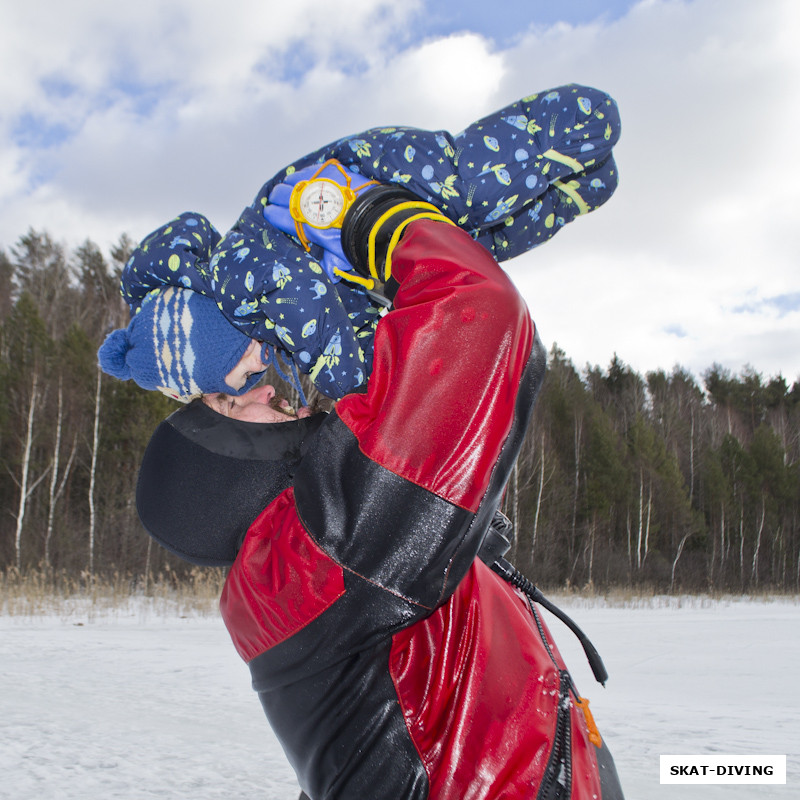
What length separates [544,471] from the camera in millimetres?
23531

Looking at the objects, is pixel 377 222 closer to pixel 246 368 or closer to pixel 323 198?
pixel 323 198

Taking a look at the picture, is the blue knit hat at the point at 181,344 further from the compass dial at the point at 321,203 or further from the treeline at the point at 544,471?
the treeline at the point at 544,471

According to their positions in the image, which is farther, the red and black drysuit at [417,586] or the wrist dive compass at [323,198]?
the wrist dive compass at [323,198]

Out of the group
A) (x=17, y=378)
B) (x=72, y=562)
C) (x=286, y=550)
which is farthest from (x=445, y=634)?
(x=17, y=378)

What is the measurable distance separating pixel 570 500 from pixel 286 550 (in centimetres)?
2585

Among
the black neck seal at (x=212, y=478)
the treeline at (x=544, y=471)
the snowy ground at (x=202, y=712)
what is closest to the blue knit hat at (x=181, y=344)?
the black neck seal at (x=212, y=478)

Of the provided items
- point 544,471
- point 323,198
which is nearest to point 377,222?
point 323,198

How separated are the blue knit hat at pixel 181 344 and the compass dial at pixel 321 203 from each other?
0.33 metres

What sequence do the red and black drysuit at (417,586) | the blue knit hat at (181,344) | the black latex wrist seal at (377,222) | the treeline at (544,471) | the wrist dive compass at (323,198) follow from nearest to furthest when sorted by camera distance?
the red and black drysuit at (417,586) < the black latex wrist seal at (377,222) < the wrist dive compass at (323,198) < the blue knit hat at (181,344) < the treeline at (544,471)

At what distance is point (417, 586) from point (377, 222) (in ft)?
1.45

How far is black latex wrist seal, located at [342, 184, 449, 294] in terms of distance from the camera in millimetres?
805

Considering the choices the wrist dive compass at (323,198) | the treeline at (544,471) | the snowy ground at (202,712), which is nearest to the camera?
the wrist dive compass at (323,198)

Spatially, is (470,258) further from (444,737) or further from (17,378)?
(17,378)

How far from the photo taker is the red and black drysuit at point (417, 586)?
2.06ft
